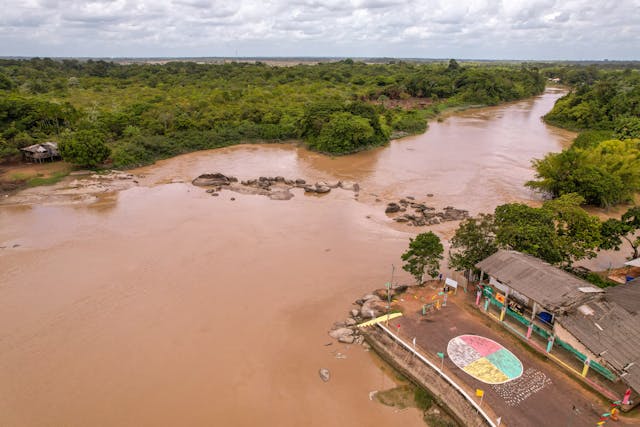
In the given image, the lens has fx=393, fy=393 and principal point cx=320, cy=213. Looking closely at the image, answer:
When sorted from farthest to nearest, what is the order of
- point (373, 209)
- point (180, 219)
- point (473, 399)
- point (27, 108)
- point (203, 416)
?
1. point (27, 108)
2. point (373, 209)
3. point (180, 219)
4. point (203, 416)
5. point (473, 399)

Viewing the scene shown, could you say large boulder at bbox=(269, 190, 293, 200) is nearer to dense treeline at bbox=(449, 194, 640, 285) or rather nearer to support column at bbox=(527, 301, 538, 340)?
dense treeline at bbox=(449, 194, 640, 285)

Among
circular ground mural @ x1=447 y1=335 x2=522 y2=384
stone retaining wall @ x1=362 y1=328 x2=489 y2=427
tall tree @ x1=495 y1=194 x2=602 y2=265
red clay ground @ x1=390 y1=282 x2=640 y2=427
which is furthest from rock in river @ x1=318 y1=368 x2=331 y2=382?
tall tree @ x1=495 y1=194 x2=602 y2=265

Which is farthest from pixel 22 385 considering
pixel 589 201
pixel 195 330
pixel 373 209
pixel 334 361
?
pixel 589 201

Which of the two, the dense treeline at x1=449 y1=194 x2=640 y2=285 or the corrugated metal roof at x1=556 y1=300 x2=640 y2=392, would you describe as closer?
the corrugated metal roof at x1=556 y1=300 x2=640 y2=392

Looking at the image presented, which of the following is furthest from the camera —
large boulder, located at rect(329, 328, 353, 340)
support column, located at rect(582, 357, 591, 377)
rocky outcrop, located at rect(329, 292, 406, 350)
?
large boulder, located at rect(329, 328, 353, 340)

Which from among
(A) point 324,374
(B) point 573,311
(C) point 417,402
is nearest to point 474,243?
(B) point 573,311

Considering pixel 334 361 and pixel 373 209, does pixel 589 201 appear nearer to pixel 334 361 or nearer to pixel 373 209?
pixel 373 209
